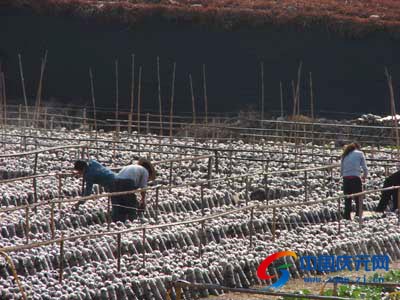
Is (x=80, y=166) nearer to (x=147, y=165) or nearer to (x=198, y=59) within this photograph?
(x=147, y=165)

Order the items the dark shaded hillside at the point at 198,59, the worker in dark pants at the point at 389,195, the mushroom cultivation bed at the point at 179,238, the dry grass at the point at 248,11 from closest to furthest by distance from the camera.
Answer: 1. the mushroom cultivation bed at the point at 179,238
2. the worker in dark pants at the point at 389,195
3. the dark shaded hillside at the point at 198,59
4. the dry grass at the point at 248,11

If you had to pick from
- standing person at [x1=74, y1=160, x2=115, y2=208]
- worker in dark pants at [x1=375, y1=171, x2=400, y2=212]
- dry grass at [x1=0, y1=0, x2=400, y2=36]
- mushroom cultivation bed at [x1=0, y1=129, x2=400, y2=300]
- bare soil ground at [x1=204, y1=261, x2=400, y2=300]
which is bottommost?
bare soil ground at [x1=204, y1=261, x2=400, y2=300]

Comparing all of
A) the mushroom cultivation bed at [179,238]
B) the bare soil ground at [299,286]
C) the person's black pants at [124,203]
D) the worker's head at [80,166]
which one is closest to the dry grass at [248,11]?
the mushroom cultivation bed at [179,238]

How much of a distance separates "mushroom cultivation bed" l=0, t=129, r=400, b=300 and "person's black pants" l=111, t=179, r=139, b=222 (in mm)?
278

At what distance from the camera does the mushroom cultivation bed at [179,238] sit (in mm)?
11906

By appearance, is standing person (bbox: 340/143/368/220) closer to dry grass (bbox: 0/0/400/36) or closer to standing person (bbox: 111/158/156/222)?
standing person (bbox: 111/158/156/222)

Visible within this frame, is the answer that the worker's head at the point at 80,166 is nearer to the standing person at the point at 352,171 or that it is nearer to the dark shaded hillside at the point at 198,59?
the standing person at the point at 352,171

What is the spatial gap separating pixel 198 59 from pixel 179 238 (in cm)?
2155

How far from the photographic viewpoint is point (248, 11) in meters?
35.8

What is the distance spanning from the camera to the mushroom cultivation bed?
39.1 ft

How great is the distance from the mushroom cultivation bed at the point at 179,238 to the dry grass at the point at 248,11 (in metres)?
14.5

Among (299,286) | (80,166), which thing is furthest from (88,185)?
(299,286)

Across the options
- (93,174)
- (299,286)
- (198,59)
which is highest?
(198,59)

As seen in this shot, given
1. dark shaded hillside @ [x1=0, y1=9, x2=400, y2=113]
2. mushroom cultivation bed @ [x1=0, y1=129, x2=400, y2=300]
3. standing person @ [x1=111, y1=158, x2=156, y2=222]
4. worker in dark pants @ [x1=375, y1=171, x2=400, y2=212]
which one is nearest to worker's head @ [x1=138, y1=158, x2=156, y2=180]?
standing person @ [x1=111, y1=158, x2=156, y2=222]
